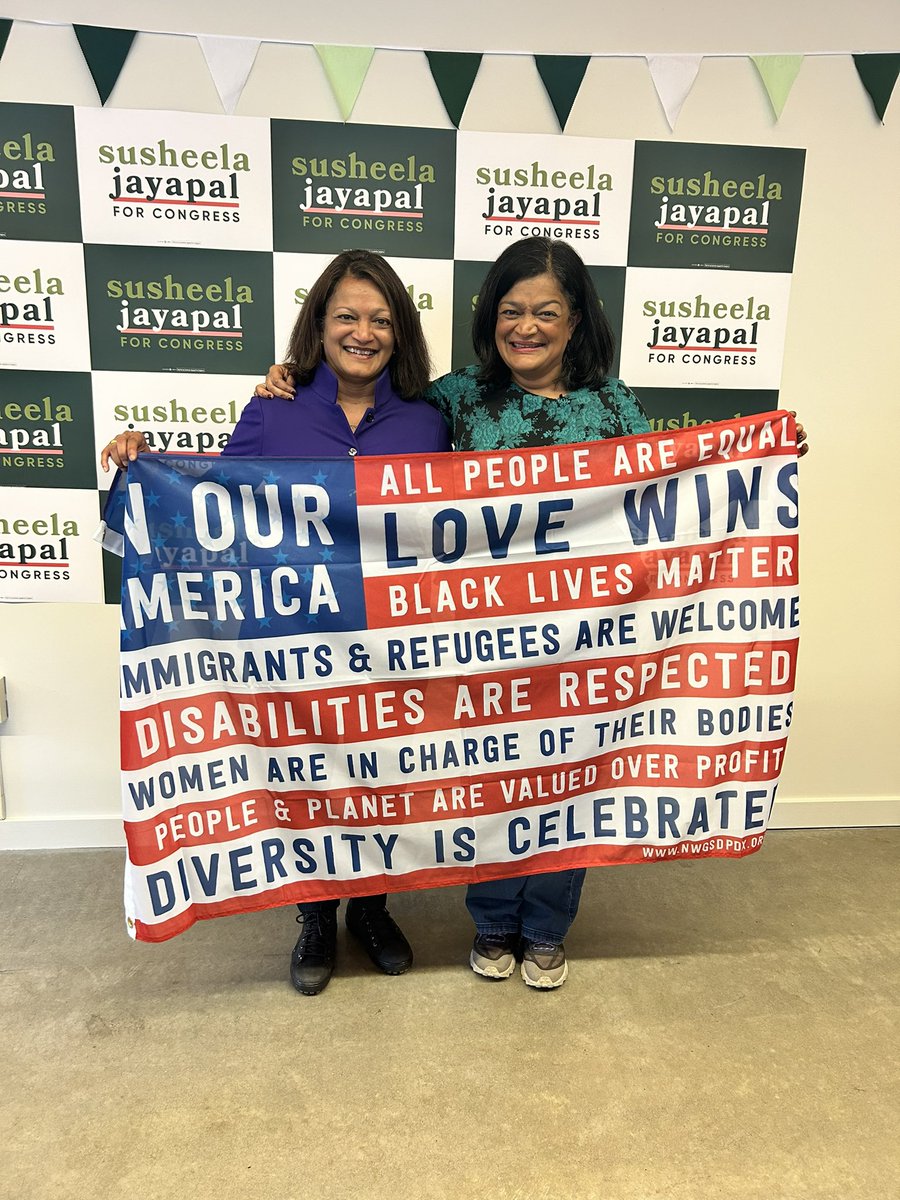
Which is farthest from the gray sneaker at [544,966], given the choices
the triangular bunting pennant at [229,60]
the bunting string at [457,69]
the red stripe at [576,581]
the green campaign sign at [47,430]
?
the triangular bunting pennant at [229,60]

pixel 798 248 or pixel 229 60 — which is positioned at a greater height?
pixel 229 60

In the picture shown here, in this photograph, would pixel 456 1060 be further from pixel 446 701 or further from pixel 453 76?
pixel 453 76

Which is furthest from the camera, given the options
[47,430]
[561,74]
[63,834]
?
[63,834]

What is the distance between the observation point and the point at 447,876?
5.77 ft

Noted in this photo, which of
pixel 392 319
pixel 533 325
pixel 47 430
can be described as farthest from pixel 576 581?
pixel 47 430

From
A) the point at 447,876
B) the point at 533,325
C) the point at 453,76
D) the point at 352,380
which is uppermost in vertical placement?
the point at 453,76

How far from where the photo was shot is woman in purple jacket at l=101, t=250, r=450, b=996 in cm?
162

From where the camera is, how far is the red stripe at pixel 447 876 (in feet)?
5.50

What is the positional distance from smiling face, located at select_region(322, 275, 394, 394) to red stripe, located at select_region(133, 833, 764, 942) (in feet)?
3.43

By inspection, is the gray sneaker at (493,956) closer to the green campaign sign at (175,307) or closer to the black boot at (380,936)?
the black boot at (380,936)

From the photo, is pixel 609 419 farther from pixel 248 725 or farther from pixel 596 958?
pixel 596 958

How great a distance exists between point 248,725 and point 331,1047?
65 centimetres

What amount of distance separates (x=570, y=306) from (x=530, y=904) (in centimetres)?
128

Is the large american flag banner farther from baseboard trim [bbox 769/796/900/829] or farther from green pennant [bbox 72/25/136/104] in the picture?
green pennant [bbox 72/25/136/104]
